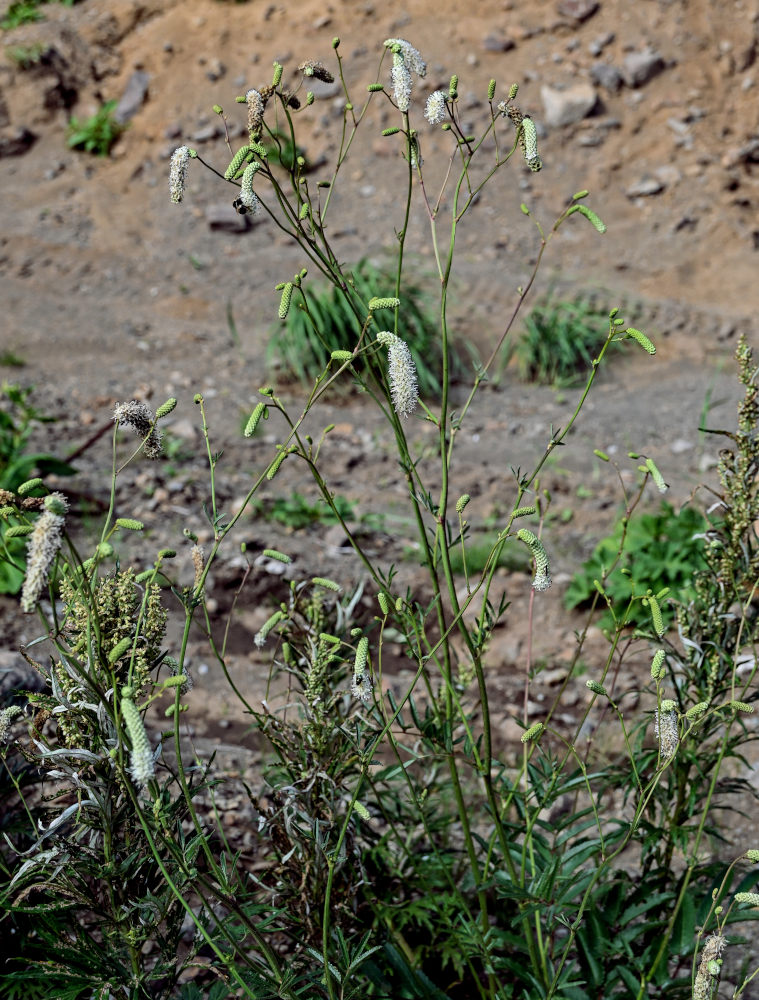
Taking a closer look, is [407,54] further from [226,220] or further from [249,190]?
[226,220]

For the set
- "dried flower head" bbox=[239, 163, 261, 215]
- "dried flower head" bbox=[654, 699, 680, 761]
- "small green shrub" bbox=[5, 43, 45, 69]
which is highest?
"small green shrub" bbox=[5, 43, 45, 69]

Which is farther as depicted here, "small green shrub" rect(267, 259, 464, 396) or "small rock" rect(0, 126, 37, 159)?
"small rock" rect(0, 126, 37, 159)

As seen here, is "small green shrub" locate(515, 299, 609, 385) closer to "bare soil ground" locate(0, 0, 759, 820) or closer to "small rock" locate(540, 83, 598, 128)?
"bare soil ground" locate(0, 0, 759, 820)

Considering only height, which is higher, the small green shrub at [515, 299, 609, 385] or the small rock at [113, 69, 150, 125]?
the small rock at [113, 69, 150, 125]

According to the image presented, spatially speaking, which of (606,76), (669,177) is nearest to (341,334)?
(669,177)

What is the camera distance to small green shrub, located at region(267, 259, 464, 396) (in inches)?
218

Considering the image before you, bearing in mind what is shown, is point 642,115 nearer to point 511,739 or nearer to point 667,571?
point 667,571

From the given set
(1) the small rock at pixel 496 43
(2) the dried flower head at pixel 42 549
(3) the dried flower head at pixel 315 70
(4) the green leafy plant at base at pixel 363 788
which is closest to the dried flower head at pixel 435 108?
(4) the green leafy plant at base at pixel 363 788

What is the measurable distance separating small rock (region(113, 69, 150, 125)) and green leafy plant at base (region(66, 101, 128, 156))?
0.06 m

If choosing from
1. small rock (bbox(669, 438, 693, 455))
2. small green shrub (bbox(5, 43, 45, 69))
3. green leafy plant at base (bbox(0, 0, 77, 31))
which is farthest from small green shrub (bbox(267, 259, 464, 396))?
green leafy plant at base (bbox(0, 0, 77, 31))

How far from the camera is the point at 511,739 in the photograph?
3.19 meters

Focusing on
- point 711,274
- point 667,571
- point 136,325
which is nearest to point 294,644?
point 667,571

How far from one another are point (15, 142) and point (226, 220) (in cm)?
216

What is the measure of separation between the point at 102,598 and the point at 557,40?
746cm
